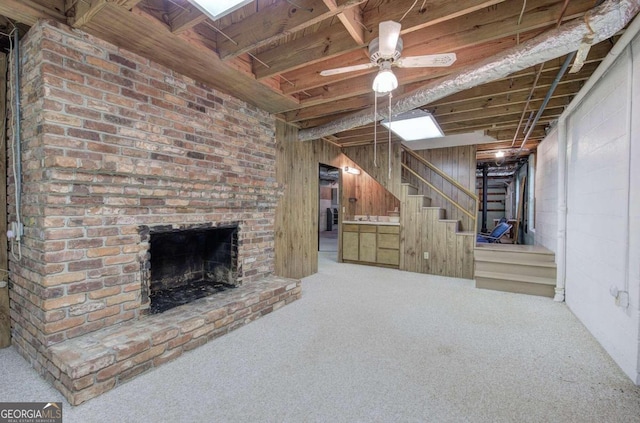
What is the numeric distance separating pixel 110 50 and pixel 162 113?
54cm

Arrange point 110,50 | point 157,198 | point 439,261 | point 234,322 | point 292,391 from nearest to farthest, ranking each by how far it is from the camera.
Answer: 1. point 292,391
2. point 110,50
3. point 157,198
4. point 234,322
5. point 439,261

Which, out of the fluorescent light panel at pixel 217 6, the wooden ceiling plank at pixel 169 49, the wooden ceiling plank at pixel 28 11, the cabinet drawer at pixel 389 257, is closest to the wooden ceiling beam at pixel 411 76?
the wooden ceiling plank at pixel 169 49

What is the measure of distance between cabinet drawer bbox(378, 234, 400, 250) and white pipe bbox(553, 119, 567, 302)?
239cm

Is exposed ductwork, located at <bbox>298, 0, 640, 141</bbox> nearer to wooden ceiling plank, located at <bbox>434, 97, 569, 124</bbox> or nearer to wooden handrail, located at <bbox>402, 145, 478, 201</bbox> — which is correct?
wooden ceiling plank, located at <bbox>434, 97, 569, 124</bbox>

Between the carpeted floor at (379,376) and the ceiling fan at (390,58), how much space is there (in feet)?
6.83

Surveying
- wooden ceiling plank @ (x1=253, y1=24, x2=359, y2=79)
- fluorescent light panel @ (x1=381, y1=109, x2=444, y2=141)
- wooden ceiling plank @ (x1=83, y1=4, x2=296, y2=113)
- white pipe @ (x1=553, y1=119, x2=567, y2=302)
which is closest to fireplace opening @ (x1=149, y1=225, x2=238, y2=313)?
wooden ceiling plank @ (x1=83, y1=4, x2=296, y2=113)

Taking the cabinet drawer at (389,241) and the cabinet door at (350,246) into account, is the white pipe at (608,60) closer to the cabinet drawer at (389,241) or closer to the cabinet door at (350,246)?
the cabinet drawer at (389,241)

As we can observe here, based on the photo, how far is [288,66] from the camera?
2615mm

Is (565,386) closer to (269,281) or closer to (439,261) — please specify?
(269,281)

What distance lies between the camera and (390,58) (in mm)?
2014

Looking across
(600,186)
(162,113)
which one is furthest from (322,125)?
(600,186)

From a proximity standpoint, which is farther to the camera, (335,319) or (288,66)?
(335,319)

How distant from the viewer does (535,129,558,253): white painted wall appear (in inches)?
162

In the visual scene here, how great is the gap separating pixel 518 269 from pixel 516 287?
1.02 feet
